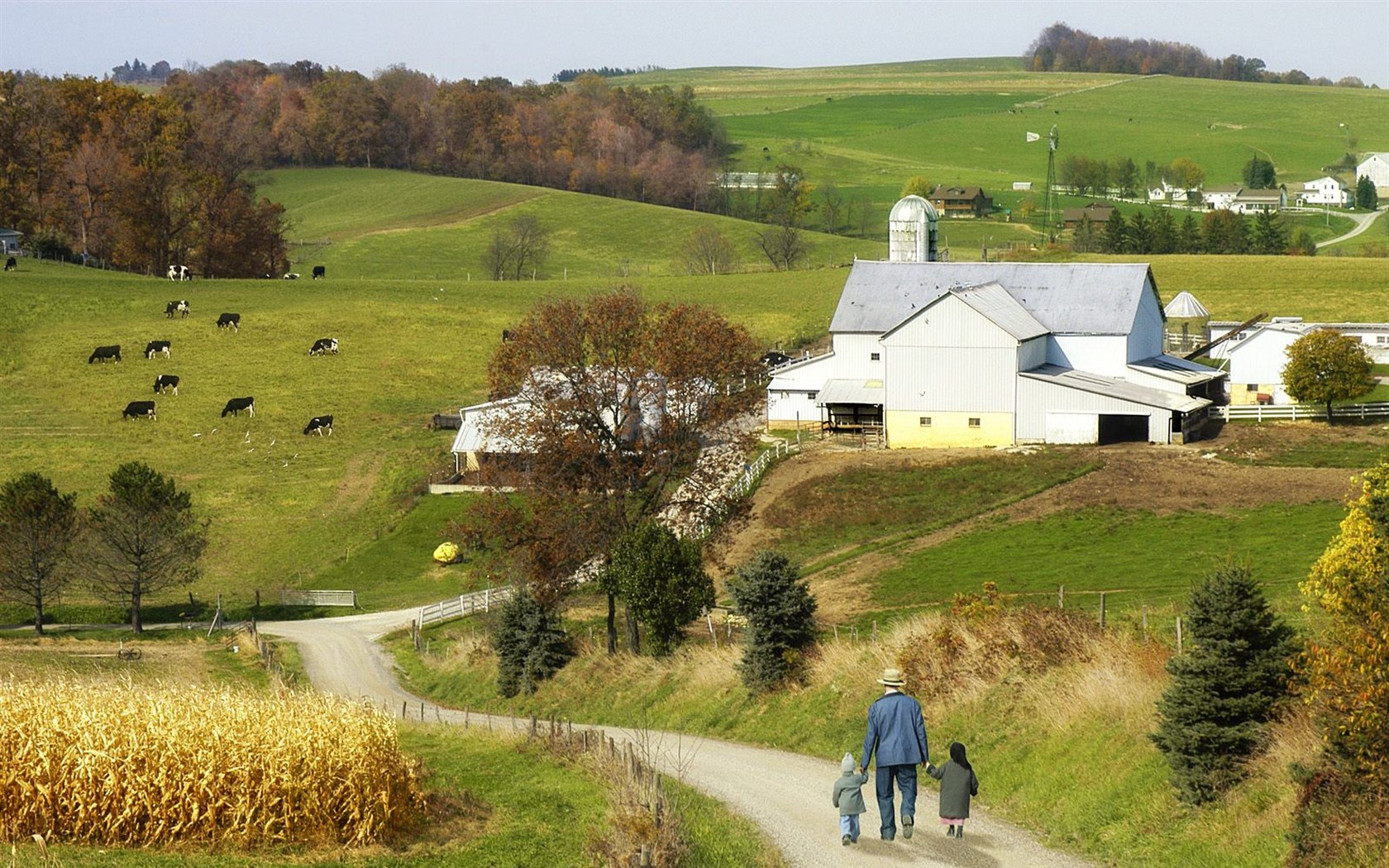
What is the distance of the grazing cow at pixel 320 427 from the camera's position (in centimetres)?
6512

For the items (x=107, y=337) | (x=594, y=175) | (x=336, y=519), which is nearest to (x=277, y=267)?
(x=107, y=337)

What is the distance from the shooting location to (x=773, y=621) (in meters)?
24.8

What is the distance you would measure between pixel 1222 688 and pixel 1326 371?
146 ft

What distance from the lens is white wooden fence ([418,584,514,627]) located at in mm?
44500

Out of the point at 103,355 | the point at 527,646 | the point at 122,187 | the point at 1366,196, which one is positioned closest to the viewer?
the point at 527,646

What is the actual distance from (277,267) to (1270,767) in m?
105

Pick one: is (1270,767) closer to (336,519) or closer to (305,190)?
(336,519)

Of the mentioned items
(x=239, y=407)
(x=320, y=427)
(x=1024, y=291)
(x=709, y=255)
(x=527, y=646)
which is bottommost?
(x=527, y=646)

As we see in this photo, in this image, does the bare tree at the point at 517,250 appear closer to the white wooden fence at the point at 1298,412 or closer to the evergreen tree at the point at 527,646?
the white wooden fence at the point at 1298,412

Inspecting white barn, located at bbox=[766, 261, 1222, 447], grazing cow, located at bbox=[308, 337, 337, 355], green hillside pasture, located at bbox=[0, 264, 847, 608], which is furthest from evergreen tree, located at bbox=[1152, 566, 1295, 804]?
grazing cow, located at bbox=[308, 337, 337, 355]

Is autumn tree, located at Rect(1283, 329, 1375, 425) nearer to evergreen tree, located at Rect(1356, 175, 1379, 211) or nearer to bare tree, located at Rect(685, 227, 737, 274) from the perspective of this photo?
bare tree, located at Rect(685, 227, 737, 274)

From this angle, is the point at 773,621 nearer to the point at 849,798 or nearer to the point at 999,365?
the point at 849,798

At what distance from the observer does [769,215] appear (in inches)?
5778

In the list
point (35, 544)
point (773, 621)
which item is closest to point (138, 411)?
point (35, 544)
